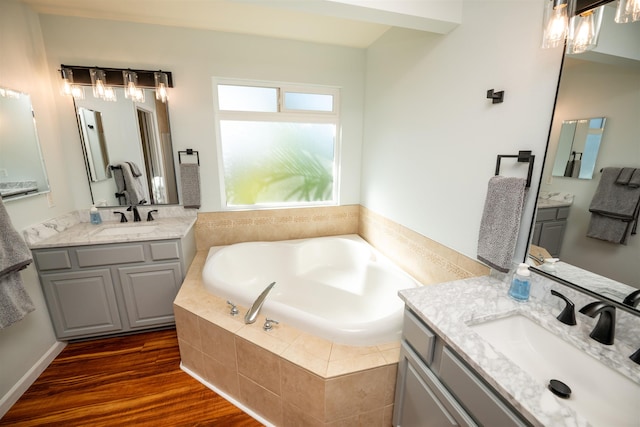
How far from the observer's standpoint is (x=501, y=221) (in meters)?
1.31

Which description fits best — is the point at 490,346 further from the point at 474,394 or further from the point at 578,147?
the point at 578,147

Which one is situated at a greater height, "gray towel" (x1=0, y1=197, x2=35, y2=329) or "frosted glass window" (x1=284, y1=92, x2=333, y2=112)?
"frosted glass window" (x1=284, y1=92, x2=333, y2=112)

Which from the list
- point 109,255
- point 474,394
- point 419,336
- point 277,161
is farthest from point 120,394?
point 277,161

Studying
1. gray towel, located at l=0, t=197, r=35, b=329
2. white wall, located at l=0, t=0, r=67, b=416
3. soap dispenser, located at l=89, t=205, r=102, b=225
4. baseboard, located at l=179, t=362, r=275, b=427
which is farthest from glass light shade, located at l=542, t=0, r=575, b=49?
soap dispenser, located at l=89, t=205, r=102, b=225

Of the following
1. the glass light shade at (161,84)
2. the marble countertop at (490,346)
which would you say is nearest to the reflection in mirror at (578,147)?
the marble countertop at (490,346)

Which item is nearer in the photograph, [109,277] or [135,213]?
[109,277]

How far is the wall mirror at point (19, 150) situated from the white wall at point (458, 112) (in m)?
2.79

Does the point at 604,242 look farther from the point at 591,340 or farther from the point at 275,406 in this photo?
the point at 275,406

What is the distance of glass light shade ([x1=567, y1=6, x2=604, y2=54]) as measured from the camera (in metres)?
0.97

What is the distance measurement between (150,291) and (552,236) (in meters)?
2.70

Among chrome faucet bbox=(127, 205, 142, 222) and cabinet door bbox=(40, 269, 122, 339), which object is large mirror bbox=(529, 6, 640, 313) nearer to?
cabinet door bbox=(40, 269, 122, 339)

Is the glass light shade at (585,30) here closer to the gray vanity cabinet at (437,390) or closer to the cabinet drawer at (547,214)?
the cabinet drawer at (547,214)

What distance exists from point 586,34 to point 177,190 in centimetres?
296

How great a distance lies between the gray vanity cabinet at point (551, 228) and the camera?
115 centimetres
